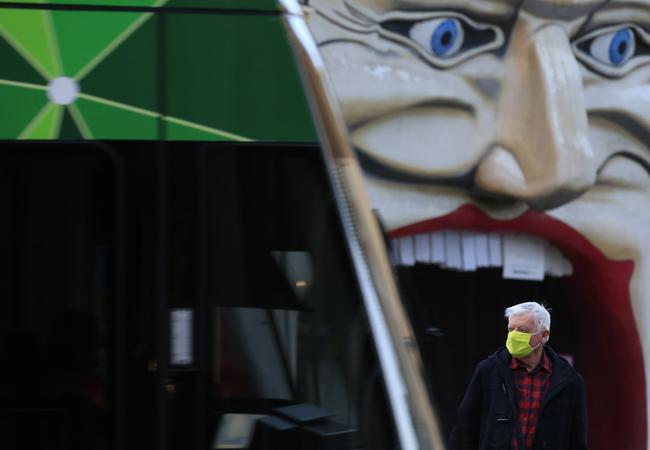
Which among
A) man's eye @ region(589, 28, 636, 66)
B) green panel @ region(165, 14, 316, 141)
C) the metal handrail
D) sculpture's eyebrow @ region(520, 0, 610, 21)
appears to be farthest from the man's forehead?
man's eye @ region(589, 28, 636, 66)

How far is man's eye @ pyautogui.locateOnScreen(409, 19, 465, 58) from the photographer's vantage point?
325 inches

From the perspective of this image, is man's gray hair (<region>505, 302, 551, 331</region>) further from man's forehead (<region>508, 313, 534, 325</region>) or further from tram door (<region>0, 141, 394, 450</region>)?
tram door (<region>0, 141, 394, 450</region>)

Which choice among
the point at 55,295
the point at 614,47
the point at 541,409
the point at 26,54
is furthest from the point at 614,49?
the point at 55,295

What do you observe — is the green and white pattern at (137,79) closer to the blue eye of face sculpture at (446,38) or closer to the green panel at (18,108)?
the green panel at (18,108)

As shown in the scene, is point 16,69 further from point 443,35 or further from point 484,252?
point 484,252

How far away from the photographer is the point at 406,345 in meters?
3.56

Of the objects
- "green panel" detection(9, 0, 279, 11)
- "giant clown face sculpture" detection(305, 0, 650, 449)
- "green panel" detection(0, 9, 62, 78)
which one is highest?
"giant clown face sculpture" detection(305, 0, 650, 449)

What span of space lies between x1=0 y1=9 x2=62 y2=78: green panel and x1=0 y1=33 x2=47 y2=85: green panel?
1 centimetres

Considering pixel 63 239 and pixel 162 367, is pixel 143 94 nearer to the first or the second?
pixel 63 239

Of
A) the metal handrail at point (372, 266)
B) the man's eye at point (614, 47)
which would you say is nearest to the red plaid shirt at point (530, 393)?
the metal handrail at point (372, 266)

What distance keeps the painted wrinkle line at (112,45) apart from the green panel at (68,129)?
0.40 feet

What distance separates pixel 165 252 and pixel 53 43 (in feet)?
2.42

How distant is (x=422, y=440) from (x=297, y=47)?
1.27m

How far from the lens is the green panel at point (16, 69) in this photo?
3.66 m
